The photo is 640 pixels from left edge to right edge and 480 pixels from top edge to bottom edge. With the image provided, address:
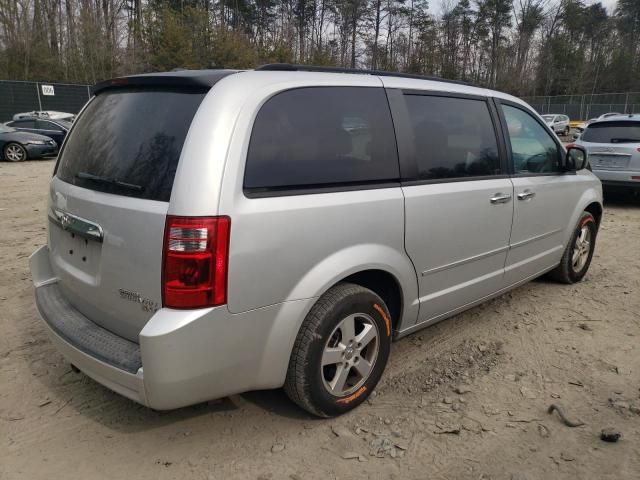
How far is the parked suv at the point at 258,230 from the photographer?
7.27ft

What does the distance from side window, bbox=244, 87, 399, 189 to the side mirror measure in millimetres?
2297

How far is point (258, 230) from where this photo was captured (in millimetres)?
2291

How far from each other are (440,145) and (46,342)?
312cm

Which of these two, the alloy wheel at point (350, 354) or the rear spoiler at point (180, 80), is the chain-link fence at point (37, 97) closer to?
the rear spoiler at point (180, 80)

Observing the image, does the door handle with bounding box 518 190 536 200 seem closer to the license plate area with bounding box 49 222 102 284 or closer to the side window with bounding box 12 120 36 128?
the license plate area with bounding box 49 222 102 284

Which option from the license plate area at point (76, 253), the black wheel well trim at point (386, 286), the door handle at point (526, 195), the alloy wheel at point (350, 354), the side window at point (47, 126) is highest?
the side window at point (47, 126)

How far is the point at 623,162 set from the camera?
8891 millimetres

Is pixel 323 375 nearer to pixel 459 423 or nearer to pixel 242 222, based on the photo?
pixel 459 423

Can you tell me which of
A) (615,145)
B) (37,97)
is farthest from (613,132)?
(37,97)

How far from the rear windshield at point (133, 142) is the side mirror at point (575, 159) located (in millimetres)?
3439

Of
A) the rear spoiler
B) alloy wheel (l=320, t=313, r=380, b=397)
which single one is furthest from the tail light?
alloy wheel (l=320, t=313, r=380, b=397)

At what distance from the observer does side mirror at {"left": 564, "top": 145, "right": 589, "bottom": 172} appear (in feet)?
14.7

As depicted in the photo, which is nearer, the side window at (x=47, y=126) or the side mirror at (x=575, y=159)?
the side mirror at (x=575, y=159)

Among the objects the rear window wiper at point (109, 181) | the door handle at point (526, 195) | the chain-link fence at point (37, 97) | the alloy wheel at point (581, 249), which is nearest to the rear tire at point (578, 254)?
the alloy wheel at point (581, 249)
